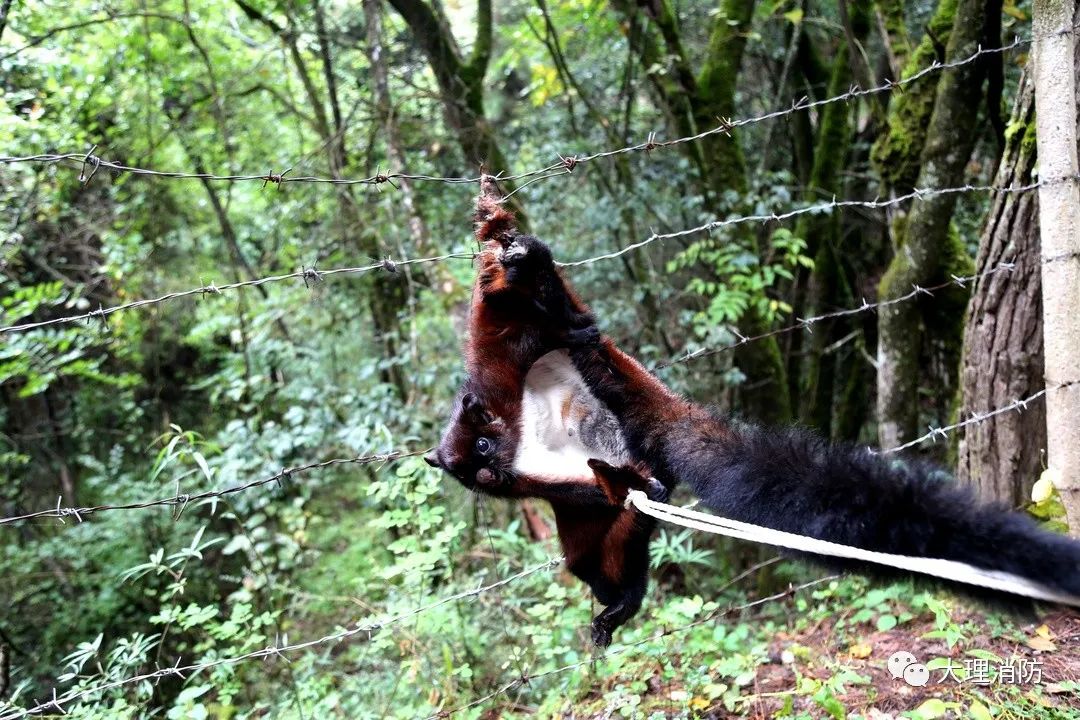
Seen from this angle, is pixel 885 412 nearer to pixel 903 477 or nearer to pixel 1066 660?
pixel 1066 660

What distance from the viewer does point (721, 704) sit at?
311 centimetres

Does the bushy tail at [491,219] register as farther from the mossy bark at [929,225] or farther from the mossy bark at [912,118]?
the mossy bark at [912,118]

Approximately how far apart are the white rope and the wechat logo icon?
1.63 metres

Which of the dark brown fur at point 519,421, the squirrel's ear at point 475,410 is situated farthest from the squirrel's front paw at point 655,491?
the squirrel's ear at point 475,410

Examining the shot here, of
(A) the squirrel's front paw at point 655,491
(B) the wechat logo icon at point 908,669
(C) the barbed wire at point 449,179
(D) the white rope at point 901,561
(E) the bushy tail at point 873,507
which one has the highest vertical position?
(C) the barbed wire at point 449,179

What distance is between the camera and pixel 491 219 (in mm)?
2660

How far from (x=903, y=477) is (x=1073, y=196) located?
5.54ft

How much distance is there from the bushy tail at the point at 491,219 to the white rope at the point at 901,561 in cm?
117

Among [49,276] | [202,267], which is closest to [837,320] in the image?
[202,267]

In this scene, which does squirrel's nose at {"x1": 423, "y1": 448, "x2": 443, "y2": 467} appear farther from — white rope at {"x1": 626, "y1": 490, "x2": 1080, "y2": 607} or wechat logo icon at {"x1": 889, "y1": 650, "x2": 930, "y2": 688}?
wechat logo icon at {"x1": 889, "y1": 650, "x2": 930, "y2": 688}

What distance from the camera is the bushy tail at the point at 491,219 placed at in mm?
2646

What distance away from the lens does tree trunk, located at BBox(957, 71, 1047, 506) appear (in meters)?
3.21

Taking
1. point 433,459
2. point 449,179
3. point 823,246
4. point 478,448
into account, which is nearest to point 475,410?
point 478,448

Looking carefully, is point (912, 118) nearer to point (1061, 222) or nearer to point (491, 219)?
point (1061, 222)
